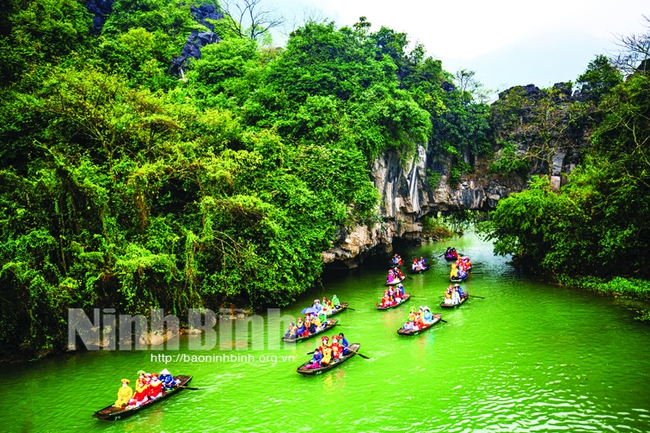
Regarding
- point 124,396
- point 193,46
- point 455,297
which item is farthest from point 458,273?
point 193,46

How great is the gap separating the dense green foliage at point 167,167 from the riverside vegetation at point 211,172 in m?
0.07

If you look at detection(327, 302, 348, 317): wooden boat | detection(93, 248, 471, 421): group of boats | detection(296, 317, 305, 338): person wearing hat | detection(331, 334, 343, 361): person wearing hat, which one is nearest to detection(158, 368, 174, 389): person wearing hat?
detection(93, 248, 471, 421): group of boats

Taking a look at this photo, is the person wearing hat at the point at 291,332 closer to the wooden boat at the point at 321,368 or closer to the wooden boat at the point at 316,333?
the wooden boat at the point at 316,333

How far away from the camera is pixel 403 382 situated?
11344mm

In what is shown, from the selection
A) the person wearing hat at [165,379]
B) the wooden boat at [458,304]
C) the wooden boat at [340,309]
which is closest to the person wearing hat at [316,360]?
the person wearing hat at [165,379]

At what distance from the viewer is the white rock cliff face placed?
81.9ft

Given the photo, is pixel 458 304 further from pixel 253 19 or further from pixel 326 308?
pixel 253 19

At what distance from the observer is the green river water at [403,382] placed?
9539 millimetres

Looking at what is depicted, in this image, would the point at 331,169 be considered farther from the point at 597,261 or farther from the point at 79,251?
the point at 597,261

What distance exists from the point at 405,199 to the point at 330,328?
15.6m

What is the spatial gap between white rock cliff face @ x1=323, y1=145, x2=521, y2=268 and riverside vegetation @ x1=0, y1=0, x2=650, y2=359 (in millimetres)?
1287

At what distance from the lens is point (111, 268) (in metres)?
13.9

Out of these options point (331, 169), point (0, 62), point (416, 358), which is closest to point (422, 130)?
point (331, 169)

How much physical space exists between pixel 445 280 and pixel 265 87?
15504 mm
